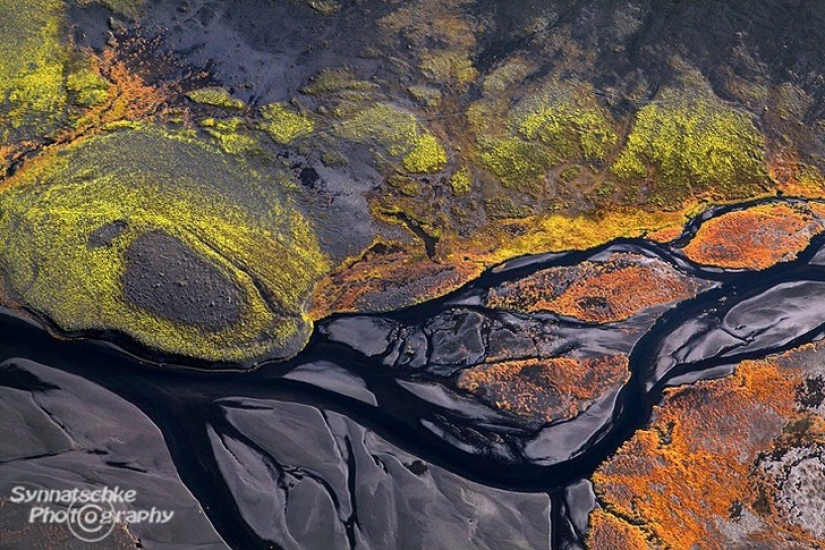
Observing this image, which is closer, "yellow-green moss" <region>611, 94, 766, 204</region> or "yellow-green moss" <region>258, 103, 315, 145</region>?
"yellow-green moss" <region>258, 103, 315, 145</region>

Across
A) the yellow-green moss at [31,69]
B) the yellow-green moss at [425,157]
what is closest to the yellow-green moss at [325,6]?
the yellow-green moss at [425,157]

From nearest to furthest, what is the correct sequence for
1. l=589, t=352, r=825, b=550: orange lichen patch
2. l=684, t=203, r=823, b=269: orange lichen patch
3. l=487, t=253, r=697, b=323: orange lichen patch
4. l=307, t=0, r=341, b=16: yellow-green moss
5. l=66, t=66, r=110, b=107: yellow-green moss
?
l=589, t=352, r=825, b=550: orange lichen patch < l=487, t=253, r=697, b=323: orange lichen patch < l=684, t=203, r=823, b=269: orange lichen patch < l=66, t=66, r=110, b=107: yellow-green moss < l=307, t=0, r=341, b=16: yellow-green moss

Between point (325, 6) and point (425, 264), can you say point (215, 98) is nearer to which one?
point (325, 6)

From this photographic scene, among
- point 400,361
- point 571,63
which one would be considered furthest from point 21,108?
point 571,63

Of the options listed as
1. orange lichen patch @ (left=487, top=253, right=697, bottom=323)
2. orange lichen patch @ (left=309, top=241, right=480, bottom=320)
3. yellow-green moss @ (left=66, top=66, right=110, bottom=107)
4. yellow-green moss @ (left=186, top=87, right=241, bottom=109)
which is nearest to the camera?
orange lichen patch @ (left=309, top=241, right=480, bottom=320)

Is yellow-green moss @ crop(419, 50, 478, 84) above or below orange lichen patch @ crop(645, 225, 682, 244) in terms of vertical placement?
above

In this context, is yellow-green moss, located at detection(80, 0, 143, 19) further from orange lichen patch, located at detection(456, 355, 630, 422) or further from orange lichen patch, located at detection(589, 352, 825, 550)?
orange lichen patch, located at detection(589, 352, 825, 550)

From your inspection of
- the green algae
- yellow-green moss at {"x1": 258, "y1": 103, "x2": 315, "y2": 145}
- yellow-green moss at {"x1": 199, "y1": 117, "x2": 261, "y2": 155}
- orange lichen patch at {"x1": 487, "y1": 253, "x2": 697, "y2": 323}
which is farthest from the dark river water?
yellow-green moss at {"x1": 258, "y1": 103, "x2": 315, "y2": 145}
